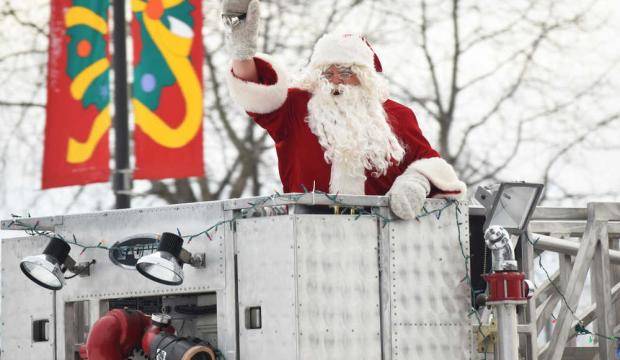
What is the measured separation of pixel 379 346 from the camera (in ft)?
29.2

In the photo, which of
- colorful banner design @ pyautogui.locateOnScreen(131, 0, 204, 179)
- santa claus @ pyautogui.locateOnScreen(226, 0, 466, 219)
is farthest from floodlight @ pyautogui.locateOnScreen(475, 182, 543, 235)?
colorful banner design @ pyautogui.locateOnScreen(131, 0, 204, 179)

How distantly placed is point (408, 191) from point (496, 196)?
79cm

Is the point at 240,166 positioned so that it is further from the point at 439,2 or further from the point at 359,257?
the point at 359,257

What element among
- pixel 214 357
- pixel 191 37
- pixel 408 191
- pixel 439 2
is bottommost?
pixel 214 357

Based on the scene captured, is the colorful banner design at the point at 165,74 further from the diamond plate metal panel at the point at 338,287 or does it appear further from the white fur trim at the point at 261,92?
the diamond plate metal panel at the point at 338,287

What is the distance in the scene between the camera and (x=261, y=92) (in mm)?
9391

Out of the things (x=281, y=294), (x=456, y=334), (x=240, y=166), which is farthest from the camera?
(x=240, y=166)

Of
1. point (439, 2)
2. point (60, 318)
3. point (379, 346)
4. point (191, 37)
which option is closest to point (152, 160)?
point (191, 37)

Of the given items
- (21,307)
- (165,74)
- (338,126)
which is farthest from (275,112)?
(165,74)

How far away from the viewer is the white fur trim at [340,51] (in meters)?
9.66

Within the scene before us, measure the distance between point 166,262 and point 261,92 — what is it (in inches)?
49.5

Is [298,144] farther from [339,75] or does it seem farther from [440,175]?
[440,175]

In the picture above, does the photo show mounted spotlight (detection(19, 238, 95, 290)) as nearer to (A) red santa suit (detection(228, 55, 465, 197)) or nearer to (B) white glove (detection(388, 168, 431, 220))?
(A) red santa suit (detection(228, 55, 465, 197))

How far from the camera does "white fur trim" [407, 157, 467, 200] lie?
9406mm
